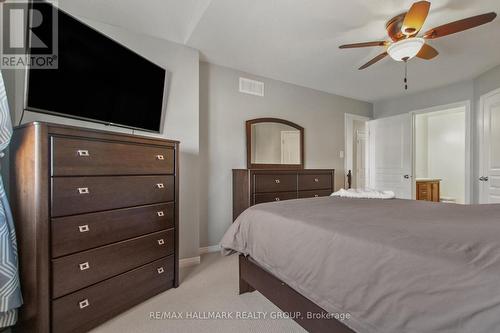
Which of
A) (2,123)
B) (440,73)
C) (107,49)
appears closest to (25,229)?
(2,123)

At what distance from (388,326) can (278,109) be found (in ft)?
10.6

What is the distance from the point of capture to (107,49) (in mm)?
1846

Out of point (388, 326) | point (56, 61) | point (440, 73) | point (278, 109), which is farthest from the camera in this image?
point (278, 109)

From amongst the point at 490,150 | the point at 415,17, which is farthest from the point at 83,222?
the point at 490,150

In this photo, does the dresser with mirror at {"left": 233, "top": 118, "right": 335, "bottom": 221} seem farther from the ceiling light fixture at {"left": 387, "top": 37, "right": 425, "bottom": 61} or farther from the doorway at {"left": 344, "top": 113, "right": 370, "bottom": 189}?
the ceiling light fixture at {"left": 387, "top": 37, "right": 425, "bottom": 61}

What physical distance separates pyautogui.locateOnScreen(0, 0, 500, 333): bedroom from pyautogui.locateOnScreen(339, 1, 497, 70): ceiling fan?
0.08m

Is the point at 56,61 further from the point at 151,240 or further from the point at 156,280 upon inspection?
the point at 156,280

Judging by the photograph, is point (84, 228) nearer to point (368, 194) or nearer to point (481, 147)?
point (368, 194)

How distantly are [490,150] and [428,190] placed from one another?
1.87 m

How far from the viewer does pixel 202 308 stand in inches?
69.8

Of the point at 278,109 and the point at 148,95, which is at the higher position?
the point at 278,109

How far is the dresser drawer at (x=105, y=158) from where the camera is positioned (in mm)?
1392

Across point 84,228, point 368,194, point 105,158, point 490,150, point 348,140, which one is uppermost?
point 348,140

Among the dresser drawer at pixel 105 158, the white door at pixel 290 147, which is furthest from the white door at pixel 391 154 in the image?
the dresser drawer at pixel 105 158
